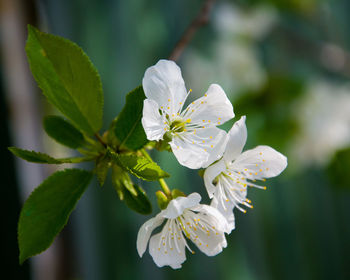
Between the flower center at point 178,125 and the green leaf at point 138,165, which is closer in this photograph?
the green leaf at point 138,165

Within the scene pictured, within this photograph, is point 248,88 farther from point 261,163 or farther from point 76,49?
point 76,49

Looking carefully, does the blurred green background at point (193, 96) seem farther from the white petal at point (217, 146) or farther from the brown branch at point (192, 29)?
the white petal at point (217, 146)

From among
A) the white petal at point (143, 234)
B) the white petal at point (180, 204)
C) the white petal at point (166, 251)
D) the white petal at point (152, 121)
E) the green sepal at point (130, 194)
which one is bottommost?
the white petal at point (166, 251)

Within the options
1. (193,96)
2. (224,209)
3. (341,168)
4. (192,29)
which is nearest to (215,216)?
(224,209)

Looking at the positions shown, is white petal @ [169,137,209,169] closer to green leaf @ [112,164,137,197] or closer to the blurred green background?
green leaf @ [112,164,137,197]

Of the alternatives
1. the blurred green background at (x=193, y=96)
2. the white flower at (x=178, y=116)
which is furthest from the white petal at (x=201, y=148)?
the blurred green background at (x=193, y=96)

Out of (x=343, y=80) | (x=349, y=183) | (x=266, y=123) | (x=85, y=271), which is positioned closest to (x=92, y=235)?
(x=85, y=271)

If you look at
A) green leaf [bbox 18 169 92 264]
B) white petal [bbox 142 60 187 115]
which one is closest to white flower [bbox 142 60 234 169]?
white petal [bbox 142 60 187 115]

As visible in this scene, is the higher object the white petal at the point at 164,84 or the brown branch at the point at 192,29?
the brown branch at the point at 192,29

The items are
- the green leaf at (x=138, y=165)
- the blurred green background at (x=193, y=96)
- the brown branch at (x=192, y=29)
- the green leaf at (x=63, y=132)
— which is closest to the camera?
the green leaf at (x=138, y=165)
